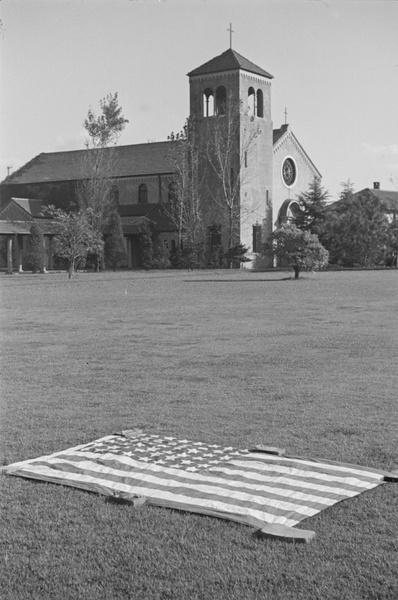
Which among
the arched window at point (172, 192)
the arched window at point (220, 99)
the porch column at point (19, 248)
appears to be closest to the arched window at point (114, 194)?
the arched window at point (172, 192)

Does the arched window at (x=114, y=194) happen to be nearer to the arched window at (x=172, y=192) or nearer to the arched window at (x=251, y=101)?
the arched window at (x=172, y=192)

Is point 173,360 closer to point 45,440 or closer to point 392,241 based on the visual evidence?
point 45,440

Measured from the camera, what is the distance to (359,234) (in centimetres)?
5688

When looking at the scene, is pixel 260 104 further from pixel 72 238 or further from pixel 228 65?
pixel 72 238

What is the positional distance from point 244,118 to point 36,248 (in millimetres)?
19230

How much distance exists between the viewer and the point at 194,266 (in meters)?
55.7

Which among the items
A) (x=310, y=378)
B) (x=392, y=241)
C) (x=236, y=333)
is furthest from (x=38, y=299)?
(x=392, y=241)

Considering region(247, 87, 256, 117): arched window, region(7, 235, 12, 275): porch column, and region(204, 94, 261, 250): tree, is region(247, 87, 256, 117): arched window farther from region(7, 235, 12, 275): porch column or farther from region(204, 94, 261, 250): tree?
region(7, 235, 12, 275): porch column

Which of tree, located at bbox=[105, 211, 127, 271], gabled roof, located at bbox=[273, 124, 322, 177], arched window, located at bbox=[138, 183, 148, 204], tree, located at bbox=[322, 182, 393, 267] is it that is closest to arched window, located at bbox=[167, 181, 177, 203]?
arched window, located at bbox=[138, 183, 148, 204]

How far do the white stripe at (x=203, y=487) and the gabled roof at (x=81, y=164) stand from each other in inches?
2221

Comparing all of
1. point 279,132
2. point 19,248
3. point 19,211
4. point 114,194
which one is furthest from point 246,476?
point 279,132

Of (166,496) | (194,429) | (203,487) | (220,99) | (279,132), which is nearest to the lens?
(166,496)

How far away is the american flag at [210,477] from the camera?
17.2ft

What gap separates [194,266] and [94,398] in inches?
1846
